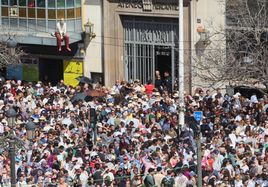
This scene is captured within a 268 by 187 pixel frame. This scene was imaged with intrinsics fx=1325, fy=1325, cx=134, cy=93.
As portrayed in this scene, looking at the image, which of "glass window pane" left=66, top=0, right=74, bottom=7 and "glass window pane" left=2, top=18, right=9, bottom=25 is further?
"glass window pane" left=2, top=18, right=9, bottom=25

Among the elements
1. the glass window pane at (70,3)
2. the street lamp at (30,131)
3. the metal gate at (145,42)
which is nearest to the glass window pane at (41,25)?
the glass window pane at (70,3)

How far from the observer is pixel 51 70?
5700 cm

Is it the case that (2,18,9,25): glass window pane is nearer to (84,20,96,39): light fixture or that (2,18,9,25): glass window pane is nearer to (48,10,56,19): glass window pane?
(48,10,56,19): glass window pane

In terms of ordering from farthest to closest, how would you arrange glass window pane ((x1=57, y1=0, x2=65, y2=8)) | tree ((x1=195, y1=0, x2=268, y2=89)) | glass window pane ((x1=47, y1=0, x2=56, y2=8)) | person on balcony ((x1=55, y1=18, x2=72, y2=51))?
1. glass window pane ((x1=47, y1=0, x2=56, y2=8))
2. glass window pane ((x1=57, y1=0, x2=65, y2=8))
3. person on balcony ((x1=55, y1=18, x2=72, y2=51))
4. tree ((x1=195, y1=0, x2=268, y2=89))

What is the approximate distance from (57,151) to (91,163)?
1.66 m

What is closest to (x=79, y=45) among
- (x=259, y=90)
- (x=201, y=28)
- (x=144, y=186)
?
(x=201, y=28)

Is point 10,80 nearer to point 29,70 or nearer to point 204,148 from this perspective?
point 29,70

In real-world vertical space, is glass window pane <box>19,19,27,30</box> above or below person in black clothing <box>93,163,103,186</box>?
above

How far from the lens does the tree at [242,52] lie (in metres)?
45.8

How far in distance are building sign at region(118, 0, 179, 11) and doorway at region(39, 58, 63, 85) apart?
A: 4086 mm

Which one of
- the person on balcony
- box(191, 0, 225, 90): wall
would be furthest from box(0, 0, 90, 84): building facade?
box(191, 0, 225, 90): wall

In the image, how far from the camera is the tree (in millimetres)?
45844

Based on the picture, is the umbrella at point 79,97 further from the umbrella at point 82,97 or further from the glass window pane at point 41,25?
the glass window pane at point 41,25

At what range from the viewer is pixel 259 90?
47.8m
